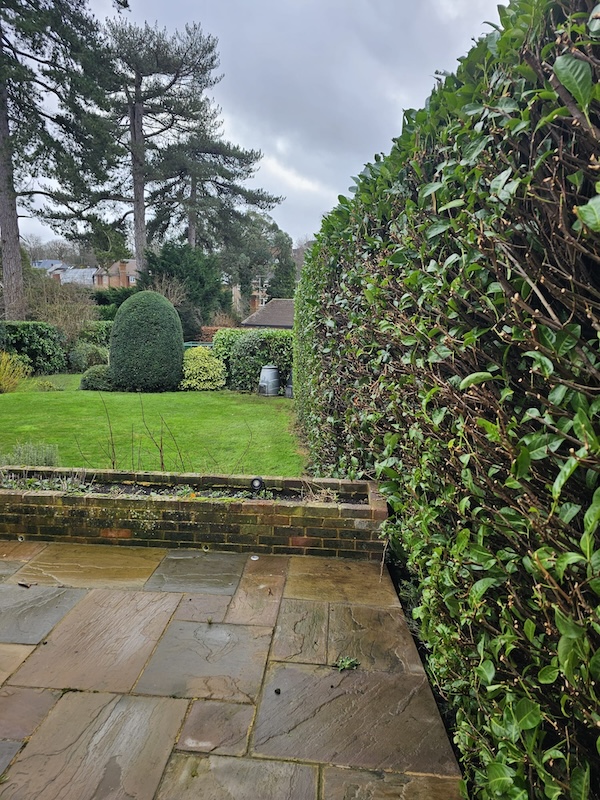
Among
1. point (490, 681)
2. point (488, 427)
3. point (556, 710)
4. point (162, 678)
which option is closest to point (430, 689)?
point (490, 681)

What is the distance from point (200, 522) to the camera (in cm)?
312

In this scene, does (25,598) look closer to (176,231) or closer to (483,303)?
(483,303)

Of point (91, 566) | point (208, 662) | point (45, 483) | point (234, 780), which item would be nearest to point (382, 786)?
point (234, 780)

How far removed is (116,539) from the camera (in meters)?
3.16

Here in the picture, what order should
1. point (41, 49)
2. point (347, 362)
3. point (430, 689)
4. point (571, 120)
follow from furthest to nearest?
point (41, 49) → point (347, 362) → point (430, 689) → point (571, 120)

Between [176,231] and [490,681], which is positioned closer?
Result: [490,681]

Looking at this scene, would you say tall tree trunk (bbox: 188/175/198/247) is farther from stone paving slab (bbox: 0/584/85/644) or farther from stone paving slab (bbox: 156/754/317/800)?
stone paving slab (bbox: 156/754/317/800)

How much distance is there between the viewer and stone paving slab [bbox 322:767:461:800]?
146cm

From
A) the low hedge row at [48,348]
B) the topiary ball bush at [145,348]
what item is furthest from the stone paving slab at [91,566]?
the low hedge row at [48,348]

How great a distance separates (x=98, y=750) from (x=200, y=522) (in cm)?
158

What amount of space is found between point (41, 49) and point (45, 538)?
57.1 feet

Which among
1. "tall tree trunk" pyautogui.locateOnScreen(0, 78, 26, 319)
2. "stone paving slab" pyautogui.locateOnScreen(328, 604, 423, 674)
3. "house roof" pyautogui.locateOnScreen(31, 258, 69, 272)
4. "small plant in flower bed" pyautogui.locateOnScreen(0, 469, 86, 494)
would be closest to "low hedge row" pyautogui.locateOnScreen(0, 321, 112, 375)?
"tall tree trunk" pyautogui.locateOnScreen(0, 78, 26, 319)

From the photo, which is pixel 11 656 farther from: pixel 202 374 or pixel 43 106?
pixel 43 106

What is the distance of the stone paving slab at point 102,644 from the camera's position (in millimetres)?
1910
